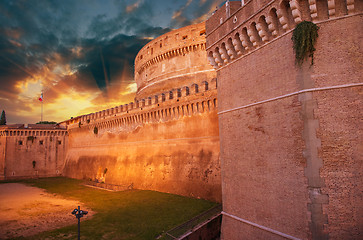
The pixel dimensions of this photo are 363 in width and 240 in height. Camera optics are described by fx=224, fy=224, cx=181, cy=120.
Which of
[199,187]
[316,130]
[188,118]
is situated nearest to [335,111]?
[316,130]

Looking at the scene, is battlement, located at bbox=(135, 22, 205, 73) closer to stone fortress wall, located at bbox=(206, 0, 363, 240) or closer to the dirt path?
stone fortress wall, located at bbox=(206, 0, 363, 240)

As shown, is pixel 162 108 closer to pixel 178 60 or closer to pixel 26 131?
pixel 178 60

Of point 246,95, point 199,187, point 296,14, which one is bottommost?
point 199,187

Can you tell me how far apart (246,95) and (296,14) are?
9.58 feet

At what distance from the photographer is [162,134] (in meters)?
19.9

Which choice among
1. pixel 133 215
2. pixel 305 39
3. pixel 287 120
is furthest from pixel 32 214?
pixel 305 39

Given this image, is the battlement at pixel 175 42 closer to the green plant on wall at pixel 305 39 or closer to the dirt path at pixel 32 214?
the dirt path at pixel 32 214

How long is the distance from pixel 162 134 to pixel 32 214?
10.8 m

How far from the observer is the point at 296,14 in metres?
6.25

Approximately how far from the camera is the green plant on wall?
609 cm

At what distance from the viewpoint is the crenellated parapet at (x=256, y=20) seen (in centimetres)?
602

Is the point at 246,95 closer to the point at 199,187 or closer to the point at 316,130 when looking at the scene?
the point at 316,130

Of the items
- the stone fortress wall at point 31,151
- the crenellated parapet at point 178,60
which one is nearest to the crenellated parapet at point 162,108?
the crenellated parapet at point 178,60

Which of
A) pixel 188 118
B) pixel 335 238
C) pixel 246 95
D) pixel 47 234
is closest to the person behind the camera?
pixel 335 238
